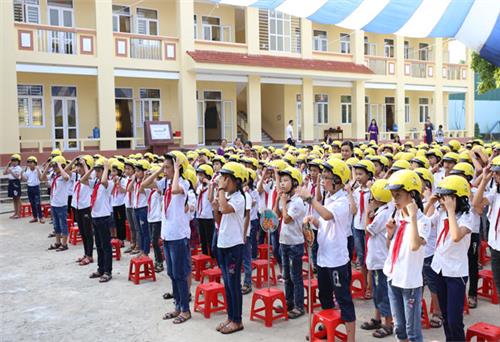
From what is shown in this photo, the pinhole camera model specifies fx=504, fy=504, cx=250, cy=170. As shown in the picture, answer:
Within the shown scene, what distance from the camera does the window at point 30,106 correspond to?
2047 centimetres

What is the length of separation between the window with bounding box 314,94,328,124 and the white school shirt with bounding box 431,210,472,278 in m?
24.3

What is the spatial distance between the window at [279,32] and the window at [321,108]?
4.35 m

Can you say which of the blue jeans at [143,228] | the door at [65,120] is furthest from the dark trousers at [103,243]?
the door at [65,120]

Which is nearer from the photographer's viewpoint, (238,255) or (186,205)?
(238,255)

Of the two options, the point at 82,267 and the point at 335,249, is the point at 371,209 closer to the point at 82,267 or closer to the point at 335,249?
the point at 335,249

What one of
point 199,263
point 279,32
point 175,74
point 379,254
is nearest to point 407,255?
point 379,254

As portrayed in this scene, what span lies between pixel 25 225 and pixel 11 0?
9.39 metres

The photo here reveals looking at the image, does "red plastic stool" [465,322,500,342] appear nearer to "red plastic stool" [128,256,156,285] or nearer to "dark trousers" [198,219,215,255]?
"dark trousers" [198,219,215,255]

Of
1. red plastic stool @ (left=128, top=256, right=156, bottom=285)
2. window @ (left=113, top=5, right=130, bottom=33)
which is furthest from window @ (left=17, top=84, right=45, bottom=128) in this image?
red plastic stool @ (left=128, top=256, right=156, bottom=285)

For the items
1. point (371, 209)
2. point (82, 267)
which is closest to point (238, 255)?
point (371, 209)

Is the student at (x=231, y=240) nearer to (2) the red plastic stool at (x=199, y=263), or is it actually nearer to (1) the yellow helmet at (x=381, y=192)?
(1) the yellow helmet at (x=381, y=192)

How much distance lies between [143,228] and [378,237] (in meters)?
4.86

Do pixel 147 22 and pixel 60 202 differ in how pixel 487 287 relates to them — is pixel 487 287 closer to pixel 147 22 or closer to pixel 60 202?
pixel 60 202

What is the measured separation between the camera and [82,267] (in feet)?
30.0
